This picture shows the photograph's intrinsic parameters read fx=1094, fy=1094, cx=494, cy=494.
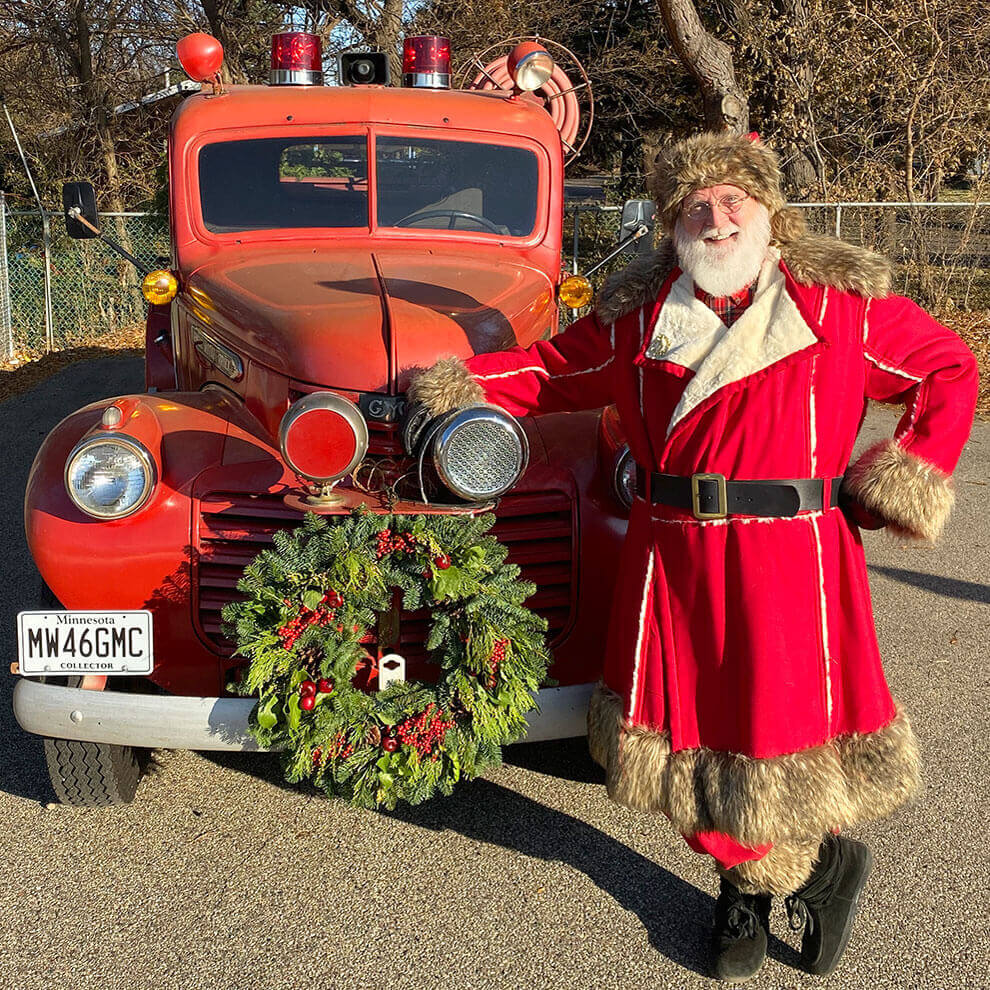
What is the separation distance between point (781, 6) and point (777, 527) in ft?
37.7

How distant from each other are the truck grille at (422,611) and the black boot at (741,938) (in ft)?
2.78

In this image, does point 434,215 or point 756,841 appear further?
point 434,215

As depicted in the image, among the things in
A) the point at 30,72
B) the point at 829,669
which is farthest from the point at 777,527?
the point at 30,72

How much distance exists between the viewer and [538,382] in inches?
109

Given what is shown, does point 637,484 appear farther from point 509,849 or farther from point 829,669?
point 509,849

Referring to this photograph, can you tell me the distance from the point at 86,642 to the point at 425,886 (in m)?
1.10

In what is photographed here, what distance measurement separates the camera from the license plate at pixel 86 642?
283 centimetres

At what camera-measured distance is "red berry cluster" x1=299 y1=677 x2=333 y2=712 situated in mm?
2674

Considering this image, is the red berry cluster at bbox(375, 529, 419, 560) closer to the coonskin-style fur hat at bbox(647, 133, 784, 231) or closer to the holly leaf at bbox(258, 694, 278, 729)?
the holly leaf at bbox(258, 694, 278, 729)

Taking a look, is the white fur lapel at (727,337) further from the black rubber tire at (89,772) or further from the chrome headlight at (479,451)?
the black rubber tire at (89,772)

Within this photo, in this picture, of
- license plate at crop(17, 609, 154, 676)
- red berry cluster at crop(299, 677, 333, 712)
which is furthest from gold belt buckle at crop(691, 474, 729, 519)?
license plate at crop(17, 609, 154, 676)

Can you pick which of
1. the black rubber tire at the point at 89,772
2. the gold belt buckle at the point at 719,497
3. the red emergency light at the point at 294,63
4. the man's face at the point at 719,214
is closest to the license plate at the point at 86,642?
the black rubber tire at the point at 89,772

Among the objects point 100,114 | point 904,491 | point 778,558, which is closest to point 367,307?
point 778,558

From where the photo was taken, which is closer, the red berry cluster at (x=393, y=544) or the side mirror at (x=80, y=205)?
the red berry cluster at (x=393, y=544)
